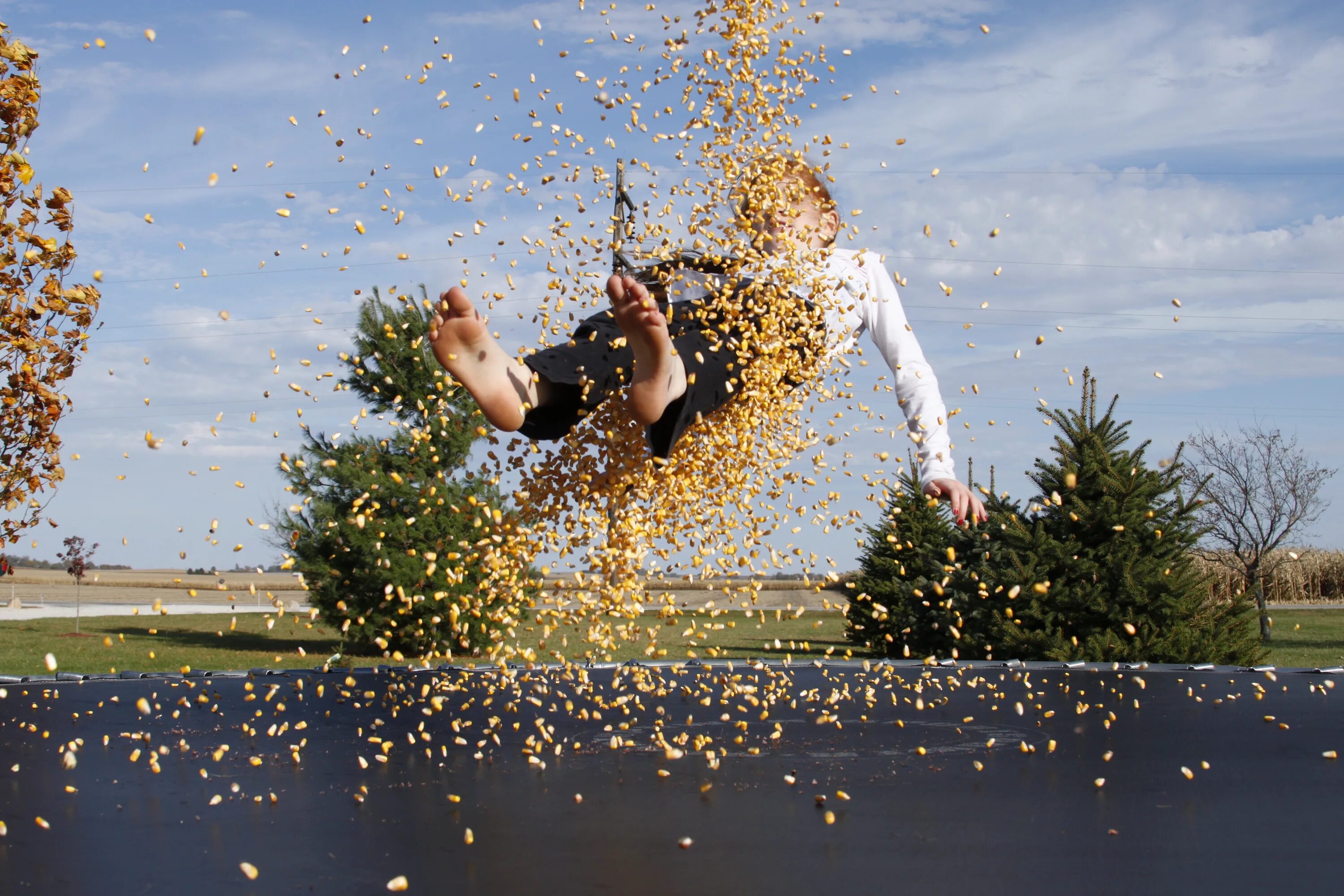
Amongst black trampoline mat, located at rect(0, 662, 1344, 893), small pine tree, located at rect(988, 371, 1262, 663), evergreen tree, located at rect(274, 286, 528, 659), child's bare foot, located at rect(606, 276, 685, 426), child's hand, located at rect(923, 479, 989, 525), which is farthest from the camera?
evergreen tree, located at rect(274, 286, 528, 659)

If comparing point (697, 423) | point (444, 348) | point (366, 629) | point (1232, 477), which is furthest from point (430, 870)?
point (1232, 477)

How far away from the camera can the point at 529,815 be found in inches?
60.6

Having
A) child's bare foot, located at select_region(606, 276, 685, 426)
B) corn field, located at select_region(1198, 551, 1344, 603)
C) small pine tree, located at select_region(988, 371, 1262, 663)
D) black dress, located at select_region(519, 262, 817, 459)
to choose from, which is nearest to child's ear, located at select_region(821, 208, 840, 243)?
black dress, located at select_region(519, 262, 817, 459)

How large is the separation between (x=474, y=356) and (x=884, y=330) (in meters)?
1.06

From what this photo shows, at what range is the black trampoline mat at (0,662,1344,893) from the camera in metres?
1.24

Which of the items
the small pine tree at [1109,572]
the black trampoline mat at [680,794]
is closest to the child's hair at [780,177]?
the black trampoline mat at [680,794]

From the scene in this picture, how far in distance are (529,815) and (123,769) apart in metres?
0.91

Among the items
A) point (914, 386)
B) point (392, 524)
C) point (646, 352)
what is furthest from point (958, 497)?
point (392, 524)

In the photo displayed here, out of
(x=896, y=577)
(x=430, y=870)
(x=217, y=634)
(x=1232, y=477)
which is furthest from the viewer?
(x=1232, y=477)

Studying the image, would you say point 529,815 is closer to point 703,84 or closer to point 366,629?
point 703,84

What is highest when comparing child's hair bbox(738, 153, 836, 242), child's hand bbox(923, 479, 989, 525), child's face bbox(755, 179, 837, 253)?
child's hair bbox(738, 153, 836, 242)

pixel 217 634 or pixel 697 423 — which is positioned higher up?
pixel 697 423

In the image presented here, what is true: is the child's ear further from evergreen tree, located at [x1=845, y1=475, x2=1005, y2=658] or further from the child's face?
evergreen tree, located at [x1=845, y1=475, x2=1005, y2=658]

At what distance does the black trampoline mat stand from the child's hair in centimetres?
120
